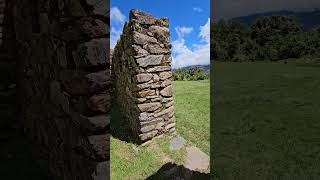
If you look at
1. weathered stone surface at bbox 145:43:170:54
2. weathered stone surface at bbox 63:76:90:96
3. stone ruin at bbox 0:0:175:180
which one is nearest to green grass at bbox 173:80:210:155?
weathered stone surface at bbox 145:43:170:54

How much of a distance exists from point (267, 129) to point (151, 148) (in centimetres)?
408

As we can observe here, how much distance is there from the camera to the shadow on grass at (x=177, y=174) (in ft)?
19.6

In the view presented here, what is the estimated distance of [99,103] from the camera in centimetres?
285

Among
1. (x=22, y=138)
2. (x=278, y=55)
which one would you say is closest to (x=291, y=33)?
(x=278, y=55)

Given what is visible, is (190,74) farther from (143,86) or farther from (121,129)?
(143,86)

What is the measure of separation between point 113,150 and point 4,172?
2937mm

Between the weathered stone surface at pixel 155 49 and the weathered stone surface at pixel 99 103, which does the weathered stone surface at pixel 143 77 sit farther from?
the weathered stone surface at pixel 99 103

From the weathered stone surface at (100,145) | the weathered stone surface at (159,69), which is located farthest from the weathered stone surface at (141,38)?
the weathered stone surface at (100,145)

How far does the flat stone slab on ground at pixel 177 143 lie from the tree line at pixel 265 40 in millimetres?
19619

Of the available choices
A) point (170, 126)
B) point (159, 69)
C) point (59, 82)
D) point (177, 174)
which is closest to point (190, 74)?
point (170, 126)

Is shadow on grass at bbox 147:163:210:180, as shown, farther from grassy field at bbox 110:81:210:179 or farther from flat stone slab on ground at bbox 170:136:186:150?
flat stone slab on ground at bbox 170:136:186:150

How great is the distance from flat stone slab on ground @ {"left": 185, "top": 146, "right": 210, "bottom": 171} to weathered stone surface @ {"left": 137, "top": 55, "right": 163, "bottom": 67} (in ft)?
6.35

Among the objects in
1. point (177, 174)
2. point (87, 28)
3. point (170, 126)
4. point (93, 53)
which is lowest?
point (177, 174)

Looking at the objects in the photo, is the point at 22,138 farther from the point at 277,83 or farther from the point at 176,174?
the point at 277,83
